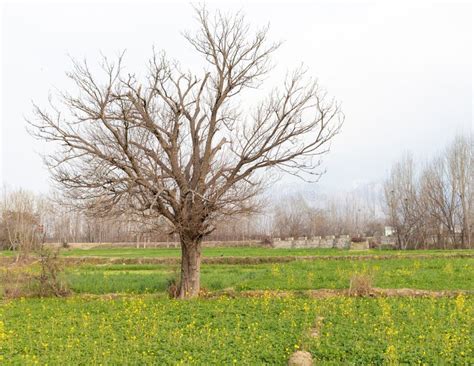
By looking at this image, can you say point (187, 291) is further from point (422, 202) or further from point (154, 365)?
point (422, 202)

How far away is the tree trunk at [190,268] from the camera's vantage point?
53.4 ft

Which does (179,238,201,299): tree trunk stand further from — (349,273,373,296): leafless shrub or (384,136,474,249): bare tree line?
(384,136,474,249): bare tree line

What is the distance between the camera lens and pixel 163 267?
32500 millimetres

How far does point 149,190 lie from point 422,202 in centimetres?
5190

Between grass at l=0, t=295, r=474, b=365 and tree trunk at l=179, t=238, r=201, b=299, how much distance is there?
1263 mm

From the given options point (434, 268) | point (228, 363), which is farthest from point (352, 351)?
point (434, 268)

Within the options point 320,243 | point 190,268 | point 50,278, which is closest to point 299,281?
point 190,268

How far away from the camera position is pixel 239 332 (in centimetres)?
1067

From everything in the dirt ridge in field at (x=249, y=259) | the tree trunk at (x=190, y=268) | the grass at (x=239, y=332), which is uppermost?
the tree trunk at (x=190, y=268)

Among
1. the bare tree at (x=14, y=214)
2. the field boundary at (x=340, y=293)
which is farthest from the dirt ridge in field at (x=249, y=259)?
the field boundary at (x=340, y=293)

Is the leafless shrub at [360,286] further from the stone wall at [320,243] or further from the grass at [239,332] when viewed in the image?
the stone wall at [320,243]

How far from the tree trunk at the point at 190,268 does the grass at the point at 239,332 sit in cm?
126

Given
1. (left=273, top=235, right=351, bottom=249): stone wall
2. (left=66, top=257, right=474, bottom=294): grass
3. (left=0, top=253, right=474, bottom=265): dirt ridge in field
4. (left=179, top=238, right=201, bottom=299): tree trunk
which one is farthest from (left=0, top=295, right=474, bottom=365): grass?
(left=273, top=235, right=351, bottom=249): stone wall

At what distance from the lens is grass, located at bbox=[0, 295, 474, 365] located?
8844 millimetres
